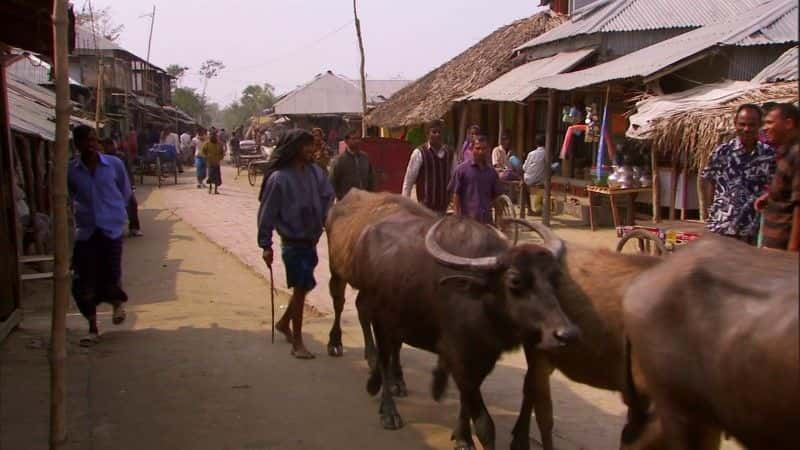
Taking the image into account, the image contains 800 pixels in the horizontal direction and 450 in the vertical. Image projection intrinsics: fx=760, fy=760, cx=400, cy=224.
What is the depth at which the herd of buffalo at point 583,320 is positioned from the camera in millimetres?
2389

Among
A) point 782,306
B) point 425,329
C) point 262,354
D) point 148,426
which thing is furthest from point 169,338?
point 782,306

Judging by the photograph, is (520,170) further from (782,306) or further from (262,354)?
(782,306)

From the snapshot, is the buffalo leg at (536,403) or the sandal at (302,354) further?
the sandal at (302,354)

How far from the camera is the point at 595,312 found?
3.75m

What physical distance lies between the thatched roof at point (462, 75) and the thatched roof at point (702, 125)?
7.96 m

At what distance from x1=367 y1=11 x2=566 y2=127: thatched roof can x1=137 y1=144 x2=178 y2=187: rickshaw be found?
302 inches

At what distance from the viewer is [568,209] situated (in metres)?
15.8

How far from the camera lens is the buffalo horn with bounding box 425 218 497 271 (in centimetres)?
395

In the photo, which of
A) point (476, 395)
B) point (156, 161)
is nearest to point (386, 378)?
point (476, 395)

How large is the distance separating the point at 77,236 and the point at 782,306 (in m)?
5.75

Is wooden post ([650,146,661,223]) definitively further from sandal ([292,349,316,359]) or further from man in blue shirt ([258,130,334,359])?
sandal ([292,349,316,359])

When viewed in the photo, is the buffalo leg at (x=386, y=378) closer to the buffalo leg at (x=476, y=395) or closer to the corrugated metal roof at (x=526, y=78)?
the buffalo leg at (x=476, y=395)

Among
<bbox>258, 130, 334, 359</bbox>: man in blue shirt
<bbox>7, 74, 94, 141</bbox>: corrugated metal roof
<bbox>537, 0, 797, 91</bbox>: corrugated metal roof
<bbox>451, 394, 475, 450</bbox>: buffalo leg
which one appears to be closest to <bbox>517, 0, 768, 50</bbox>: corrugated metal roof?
<bbox>537, 0, 797, 91</bbox>: corrugated metal roof

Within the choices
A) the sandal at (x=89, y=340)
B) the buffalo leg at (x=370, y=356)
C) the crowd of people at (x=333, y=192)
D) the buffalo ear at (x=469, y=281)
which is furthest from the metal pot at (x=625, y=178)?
the buffalo ear at (x=469, y=281)
